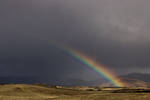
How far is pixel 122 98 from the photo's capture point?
Answer: 5125 cm

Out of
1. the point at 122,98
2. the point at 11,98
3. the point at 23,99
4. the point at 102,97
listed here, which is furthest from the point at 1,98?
the point at 122,98

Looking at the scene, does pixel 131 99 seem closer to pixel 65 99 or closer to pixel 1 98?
pixel 65 99

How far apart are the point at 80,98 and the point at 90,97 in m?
2.87

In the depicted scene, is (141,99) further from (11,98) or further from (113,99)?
(11,98)

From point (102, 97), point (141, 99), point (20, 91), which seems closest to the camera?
point (141, 99)

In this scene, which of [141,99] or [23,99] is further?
[23,99]

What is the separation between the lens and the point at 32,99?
57219 millimetres

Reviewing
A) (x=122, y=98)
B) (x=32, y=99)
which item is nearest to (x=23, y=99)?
(x=32, y=99)

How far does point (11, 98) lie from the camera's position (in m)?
58.4

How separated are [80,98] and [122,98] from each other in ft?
39.3

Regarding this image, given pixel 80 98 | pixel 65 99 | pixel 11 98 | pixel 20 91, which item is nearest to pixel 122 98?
pixel 80 98

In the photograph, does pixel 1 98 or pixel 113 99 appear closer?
pixel 113 99

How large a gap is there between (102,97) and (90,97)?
3.42 metres

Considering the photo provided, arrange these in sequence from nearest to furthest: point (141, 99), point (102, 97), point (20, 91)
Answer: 1. point (141, 99)
2. point (102, 97)
3. point (20, 91)
